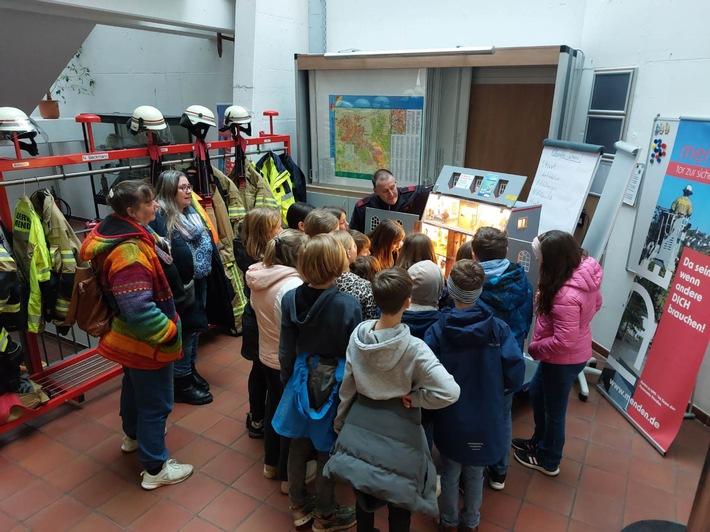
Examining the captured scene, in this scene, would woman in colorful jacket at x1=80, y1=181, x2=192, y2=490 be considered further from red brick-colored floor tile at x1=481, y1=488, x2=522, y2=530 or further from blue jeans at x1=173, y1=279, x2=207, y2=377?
red brick-colored floor tile at x1=481, y1=488, x2=522, y2=530

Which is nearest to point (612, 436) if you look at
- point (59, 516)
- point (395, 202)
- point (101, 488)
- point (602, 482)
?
point (602, 482)

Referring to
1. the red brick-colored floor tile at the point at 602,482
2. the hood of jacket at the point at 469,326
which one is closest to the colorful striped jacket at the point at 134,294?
the hood of jacket at the point at 469,326

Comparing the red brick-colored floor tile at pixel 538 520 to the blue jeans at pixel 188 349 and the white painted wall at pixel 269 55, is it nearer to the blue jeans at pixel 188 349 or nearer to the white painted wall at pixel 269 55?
the blue jeans at pixel 188 349

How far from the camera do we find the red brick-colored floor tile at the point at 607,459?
9.00 feet

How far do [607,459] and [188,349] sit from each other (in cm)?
260

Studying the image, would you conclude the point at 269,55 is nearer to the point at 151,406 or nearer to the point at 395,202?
the point at 395,202

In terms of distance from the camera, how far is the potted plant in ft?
22.3

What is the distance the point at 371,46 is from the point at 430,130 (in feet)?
3.69

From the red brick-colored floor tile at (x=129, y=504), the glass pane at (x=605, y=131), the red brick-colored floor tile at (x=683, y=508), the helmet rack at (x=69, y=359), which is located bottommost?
the red brick-colored floor tile at (x=129, y=504)

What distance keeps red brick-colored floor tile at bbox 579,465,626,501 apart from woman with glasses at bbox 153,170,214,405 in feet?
7.59

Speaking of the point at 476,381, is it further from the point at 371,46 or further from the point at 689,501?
the point at 371,46

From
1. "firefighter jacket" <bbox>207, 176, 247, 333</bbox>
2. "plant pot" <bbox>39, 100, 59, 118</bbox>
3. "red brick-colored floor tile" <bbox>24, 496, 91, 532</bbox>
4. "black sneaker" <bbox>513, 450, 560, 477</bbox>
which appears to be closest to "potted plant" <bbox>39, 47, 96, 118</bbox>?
"plant pot" <bbox>39, 100, 59, 118</bbox>

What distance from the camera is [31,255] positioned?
2.79m

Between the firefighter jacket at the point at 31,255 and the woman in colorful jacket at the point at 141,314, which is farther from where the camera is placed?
the firefighter jacket at the point at 31,255
